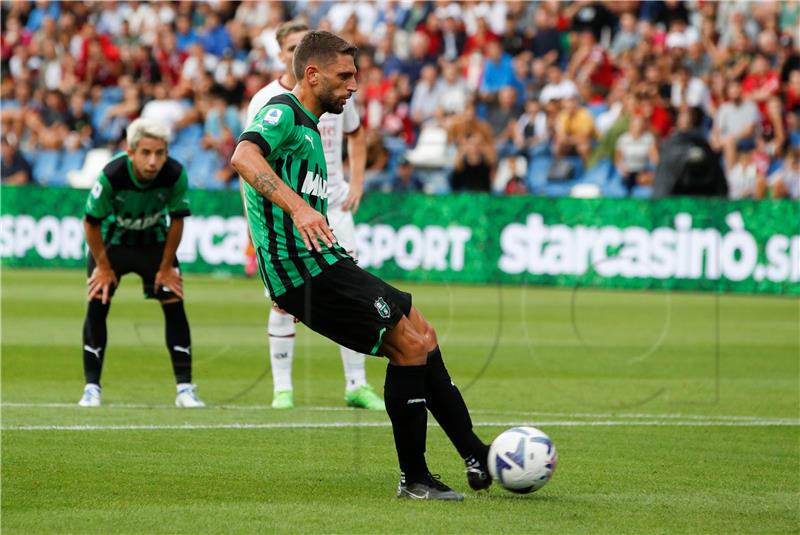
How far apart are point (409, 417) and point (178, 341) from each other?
163 inches

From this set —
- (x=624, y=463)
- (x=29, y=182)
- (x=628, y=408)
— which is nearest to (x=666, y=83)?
(x=29, y=182)

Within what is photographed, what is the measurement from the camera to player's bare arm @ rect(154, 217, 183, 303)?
1033 centimetres

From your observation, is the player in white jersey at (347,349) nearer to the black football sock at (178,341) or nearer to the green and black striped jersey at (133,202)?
the black football sock at (178,341)

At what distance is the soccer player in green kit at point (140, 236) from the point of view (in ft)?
33.2

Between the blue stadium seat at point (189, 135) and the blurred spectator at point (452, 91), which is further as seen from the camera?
the blue stadium seat at point (189, 135)

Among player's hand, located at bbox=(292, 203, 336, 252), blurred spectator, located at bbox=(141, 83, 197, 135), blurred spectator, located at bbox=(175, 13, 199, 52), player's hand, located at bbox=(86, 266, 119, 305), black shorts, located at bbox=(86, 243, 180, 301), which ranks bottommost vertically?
player's hand, located at bbox=(86, 266, 119, 305)

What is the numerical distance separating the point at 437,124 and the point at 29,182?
8300 mm

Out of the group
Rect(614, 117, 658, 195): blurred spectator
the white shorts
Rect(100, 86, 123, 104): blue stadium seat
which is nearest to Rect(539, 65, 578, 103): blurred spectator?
Rect(614, 117, 658, 195): blurred spectator

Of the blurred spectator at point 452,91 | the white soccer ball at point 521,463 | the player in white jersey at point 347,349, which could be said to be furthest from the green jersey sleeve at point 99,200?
the blurred spectator at point 452,91

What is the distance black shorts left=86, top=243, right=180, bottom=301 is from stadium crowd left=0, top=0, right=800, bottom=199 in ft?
44.5

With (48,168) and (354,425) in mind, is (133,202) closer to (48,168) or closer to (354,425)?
(354,425)

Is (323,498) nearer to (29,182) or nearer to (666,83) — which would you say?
(666,83)

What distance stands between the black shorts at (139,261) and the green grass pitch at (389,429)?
95 centimetres

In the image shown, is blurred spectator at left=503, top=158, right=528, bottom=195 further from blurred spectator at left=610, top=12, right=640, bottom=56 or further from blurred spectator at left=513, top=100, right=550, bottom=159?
blurred spectator at left=610, top=12, right=640, bottom=56
